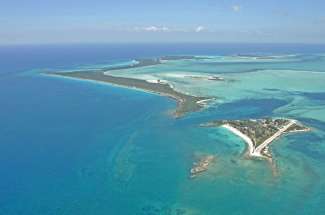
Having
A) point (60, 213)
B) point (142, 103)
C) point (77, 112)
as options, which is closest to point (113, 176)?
point (60, 213)

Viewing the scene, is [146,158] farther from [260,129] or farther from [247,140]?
[260,129]

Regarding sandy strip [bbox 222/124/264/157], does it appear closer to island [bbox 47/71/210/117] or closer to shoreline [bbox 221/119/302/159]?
shoreline [bbox 221/119/302/159]

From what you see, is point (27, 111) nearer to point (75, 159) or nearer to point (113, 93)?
point (113, 93)

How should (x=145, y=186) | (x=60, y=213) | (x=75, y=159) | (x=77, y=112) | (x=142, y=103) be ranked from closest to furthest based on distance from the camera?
1. (x=60, y=213)
2. (x=145, y=186)
3. (x=75, y=159)
4. (x=77, y=112)
5. (x=142, y=103)

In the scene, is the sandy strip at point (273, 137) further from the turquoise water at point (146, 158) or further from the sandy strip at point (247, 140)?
the turquoise water at point (146, 158)

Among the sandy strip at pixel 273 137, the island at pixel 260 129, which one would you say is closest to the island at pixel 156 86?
the island at pixel 260 129
